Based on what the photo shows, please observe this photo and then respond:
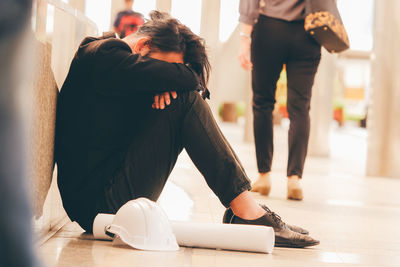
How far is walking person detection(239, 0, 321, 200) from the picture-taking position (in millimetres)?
3004

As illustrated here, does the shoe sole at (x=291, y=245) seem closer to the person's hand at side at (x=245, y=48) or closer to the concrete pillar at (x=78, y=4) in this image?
the person's hand at side at (x=245, y=48)

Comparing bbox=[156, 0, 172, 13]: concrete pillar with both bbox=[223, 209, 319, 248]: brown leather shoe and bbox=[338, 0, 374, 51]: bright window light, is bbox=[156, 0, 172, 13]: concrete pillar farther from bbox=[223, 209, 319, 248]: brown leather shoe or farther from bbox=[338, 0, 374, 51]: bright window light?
bbox=[338, 0, 374, 51]: bright window light

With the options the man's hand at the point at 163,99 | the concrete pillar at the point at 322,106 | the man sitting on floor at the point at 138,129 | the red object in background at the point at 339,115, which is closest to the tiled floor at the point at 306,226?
the man sitting on floor at the point at 138,129

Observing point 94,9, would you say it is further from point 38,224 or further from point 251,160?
point 38,224

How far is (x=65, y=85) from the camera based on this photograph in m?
1.90

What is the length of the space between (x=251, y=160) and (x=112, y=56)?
4.22 meters

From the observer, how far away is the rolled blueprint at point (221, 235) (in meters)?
1.75

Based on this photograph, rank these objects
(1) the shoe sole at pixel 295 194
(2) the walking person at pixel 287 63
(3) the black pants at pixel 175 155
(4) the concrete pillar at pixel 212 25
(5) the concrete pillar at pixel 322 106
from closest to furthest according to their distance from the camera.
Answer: (3) the black pants at pixel 175 155 < (2) the walking person at pixel 287 63 < (1) the shoe sole at pixel 295 194 < (4) the concrete pillar at pixel 212 25 < (5) the concrete pillar at pixel 322 106

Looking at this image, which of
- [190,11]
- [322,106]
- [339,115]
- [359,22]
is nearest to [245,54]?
[190,11]

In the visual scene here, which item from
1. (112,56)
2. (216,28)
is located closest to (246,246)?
(112,56)

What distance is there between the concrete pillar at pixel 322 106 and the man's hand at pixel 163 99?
5849 millimetres

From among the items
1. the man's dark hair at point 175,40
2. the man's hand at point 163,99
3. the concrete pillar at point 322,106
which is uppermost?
the man's dark hair at point 175,40

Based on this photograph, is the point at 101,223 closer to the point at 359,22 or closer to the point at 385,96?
the point at 385,96

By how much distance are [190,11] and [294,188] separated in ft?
6.57
